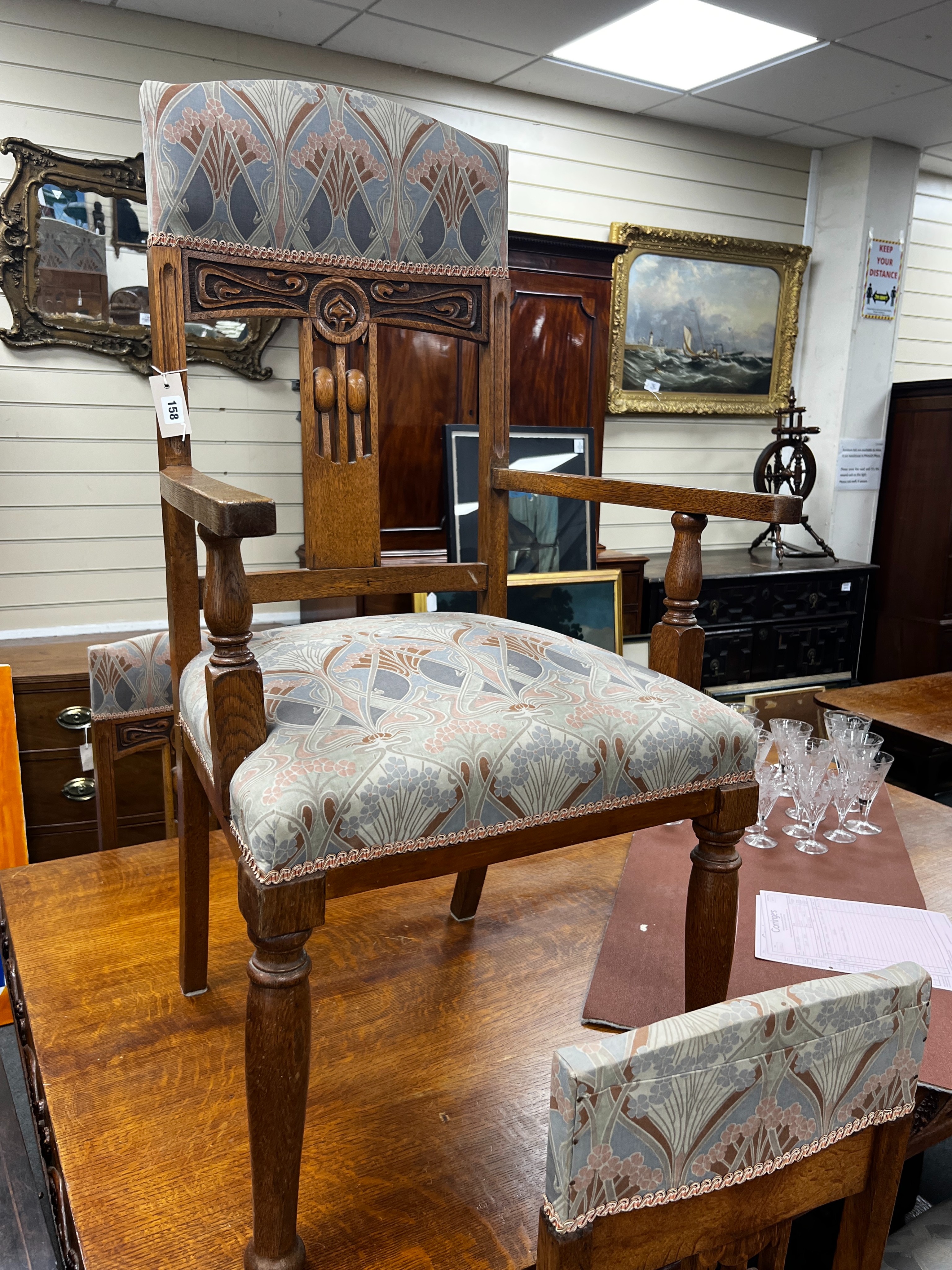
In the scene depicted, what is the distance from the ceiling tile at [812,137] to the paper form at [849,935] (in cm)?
322

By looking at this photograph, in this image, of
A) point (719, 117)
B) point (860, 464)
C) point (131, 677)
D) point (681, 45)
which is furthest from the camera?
point (860, 464)

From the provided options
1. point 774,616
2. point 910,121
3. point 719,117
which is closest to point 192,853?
point 774,616

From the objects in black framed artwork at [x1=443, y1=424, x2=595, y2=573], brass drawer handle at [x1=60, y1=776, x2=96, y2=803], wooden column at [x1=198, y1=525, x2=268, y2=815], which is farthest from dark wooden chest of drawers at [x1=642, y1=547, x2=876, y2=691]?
wooden column at [x1=198, y1=525, x2=268, y2=815]

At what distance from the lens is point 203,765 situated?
0.90 m

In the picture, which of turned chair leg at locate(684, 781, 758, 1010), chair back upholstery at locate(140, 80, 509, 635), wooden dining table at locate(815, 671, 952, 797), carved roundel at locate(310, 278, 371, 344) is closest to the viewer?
turned chair leg at locate(684, 781, 758, 1010)

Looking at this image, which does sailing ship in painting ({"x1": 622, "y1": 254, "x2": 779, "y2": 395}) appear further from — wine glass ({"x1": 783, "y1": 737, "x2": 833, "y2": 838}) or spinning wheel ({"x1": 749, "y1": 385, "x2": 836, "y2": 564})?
wine glass ({"x1": 783, "y1": 737, "x2": 833, "y2": 838})

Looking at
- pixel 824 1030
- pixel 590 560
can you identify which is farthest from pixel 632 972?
pixel 590 560

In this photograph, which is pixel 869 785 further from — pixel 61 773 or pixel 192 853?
pixel 61 773

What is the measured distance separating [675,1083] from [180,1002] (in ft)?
2.84

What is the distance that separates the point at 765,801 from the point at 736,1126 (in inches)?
42.2

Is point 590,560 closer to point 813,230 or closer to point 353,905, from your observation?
point 353,905

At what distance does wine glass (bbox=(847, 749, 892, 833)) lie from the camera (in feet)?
4.70

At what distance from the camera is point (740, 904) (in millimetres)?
1262

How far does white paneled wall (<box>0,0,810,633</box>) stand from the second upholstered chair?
99.1 inches
